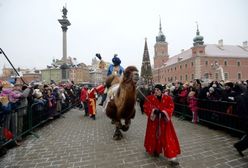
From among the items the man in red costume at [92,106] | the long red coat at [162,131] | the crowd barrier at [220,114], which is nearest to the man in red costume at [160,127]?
the long red coat at [162,131]

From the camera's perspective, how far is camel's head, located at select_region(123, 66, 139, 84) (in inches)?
200

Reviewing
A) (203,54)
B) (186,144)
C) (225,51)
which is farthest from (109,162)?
(225,51)

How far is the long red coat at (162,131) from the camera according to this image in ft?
13.4

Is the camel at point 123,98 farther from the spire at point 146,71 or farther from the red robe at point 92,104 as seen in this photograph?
the spire at point 146,71

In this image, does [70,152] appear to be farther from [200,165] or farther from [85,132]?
[200,165]

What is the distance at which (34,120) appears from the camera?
771 centimetres

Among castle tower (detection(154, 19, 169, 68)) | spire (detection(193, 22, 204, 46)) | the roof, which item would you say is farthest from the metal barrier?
castle tower (detection(154, 19, 169, 68))

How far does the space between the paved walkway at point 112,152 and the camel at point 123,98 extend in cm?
82

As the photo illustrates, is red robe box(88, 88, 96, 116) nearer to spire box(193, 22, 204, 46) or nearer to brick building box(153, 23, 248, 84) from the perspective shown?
brick building box(153, 23, 248, 84)

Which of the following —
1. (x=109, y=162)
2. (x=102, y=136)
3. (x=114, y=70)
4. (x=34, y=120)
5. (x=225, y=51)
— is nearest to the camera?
(x=109, y=162)

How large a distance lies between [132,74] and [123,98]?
72 centimetres

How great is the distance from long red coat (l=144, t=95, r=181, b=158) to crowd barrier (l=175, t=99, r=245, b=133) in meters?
2.95

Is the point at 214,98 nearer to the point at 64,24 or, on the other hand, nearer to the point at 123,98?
the point at 123,98

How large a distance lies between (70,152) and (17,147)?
6.13ft
